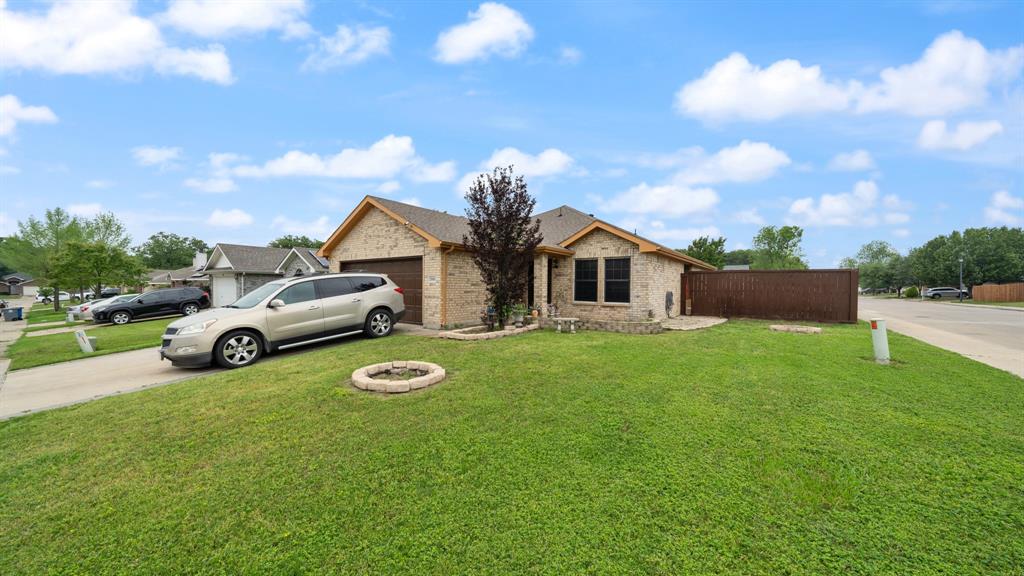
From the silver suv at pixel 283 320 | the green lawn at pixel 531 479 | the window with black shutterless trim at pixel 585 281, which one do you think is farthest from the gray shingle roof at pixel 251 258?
the green lawn at pixel 531 479

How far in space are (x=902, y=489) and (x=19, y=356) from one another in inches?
654

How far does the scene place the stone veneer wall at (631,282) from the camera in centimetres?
1198

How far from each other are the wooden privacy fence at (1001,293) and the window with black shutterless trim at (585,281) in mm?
49927

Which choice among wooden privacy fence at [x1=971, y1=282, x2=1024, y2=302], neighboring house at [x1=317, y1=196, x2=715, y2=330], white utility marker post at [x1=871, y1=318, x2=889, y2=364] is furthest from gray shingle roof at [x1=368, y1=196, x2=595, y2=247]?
wooden privacy fence at [x1=971, y1=282, x2=1024, y2=302]

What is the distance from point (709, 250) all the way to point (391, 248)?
30.1m

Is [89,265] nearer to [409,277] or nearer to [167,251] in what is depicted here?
[409,277]

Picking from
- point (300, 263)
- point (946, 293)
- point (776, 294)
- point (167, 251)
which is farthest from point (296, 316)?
point (167, 251)

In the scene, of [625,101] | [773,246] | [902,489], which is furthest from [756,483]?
[773,246]

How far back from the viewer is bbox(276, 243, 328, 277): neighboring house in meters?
23.5

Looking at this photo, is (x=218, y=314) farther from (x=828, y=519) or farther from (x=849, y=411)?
(x=849, y=411)

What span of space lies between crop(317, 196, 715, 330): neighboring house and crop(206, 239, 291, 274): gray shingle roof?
14998 mm

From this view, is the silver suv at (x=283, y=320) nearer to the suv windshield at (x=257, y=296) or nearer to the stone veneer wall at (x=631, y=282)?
the suv windshield at (x=257, y=296)

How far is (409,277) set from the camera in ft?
38.8

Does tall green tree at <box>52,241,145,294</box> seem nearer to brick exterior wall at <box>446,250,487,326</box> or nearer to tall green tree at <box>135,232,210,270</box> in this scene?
brick exterior wall at <box>446,250,487,326</box>
